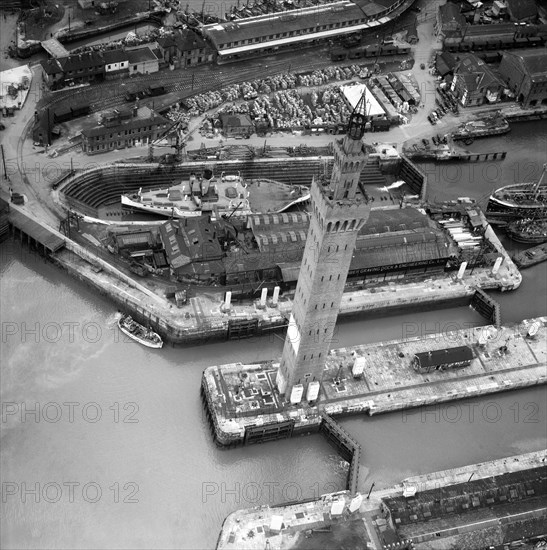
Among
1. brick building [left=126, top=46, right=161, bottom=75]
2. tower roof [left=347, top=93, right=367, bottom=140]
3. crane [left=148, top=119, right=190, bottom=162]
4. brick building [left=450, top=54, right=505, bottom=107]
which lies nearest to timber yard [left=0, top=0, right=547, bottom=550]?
tower roof [left=347, top=93, right=367, bottom=140]

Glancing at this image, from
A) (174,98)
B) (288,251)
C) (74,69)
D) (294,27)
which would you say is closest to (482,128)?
(294,27)

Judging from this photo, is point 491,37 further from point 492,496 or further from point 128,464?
point 128,464

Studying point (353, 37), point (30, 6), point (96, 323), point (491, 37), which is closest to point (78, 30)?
point (30, 6)

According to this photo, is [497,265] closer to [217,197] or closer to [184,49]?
[217,197]

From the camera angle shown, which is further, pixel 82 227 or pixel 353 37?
pixel 353 37

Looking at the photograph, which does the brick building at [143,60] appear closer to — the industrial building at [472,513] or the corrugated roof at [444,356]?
the corrugated roof at [444,356]

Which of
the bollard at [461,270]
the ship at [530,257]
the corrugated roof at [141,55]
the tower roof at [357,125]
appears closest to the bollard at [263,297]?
the bollard at [461,270]

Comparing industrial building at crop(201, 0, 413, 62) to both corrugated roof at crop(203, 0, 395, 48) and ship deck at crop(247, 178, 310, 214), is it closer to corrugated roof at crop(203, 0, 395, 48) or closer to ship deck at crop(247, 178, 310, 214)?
corrugated roof at crop(203, 0, 395, 48)
